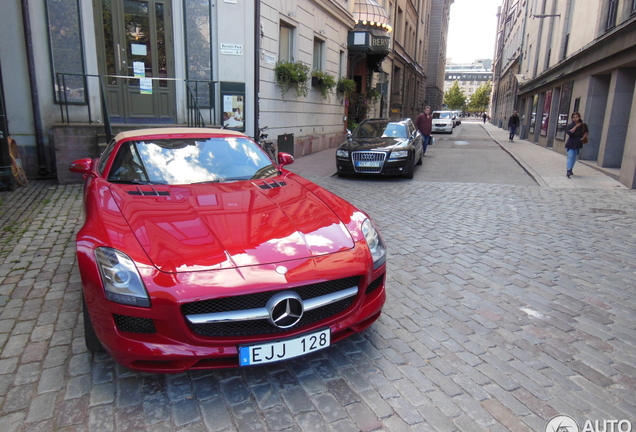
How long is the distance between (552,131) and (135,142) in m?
22.1

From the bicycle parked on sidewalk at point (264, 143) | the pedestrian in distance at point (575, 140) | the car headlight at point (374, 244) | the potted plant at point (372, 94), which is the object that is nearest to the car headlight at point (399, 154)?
the bicycle parked on sidewalk at point (264, 143)

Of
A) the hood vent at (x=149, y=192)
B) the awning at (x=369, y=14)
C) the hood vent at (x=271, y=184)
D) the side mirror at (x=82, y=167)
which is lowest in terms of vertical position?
the hood vent at (x=149, y=192)

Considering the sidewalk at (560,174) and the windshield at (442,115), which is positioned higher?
the windshield at (442,115)

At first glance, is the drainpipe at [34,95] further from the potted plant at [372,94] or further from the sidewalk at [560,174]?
the potted plant at [372,94]

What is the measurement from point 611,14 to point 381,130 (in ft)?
28.4

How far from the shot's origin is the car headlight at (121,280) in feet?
7.59

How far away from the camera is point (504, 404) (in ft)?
8.30

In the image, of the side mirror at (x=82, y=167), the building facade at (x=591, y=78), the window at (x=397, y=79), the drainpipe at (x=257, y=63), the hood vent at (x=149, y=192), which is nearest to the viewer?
the hood vent at (x=149, y=192)

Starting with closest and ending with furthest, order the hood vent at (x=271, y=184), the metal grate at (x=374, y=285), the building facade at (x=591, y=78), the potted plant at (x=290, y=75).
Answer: the metal grate at (x=374, y=285), the hood vent at (x=271, y=184), the building facade at (x=591, y=78), the potted plant at (x=290, y=75)

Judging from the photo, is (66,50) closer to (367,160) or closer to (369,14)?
(367,160)

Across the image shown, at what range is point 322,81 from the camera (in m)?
16.1

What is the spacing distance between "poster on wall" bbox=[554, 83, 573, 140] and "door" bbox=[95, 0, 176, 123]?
1593 cm

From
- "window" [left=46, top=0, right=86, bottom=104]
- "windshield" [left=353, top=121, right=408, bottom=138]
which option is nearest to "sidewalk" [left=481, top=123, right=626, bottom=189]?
"windshield" [left=353, top=121, right=408, bottom=138]

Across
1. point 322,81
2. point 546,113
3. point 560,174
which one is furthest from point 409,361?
point 546,113
